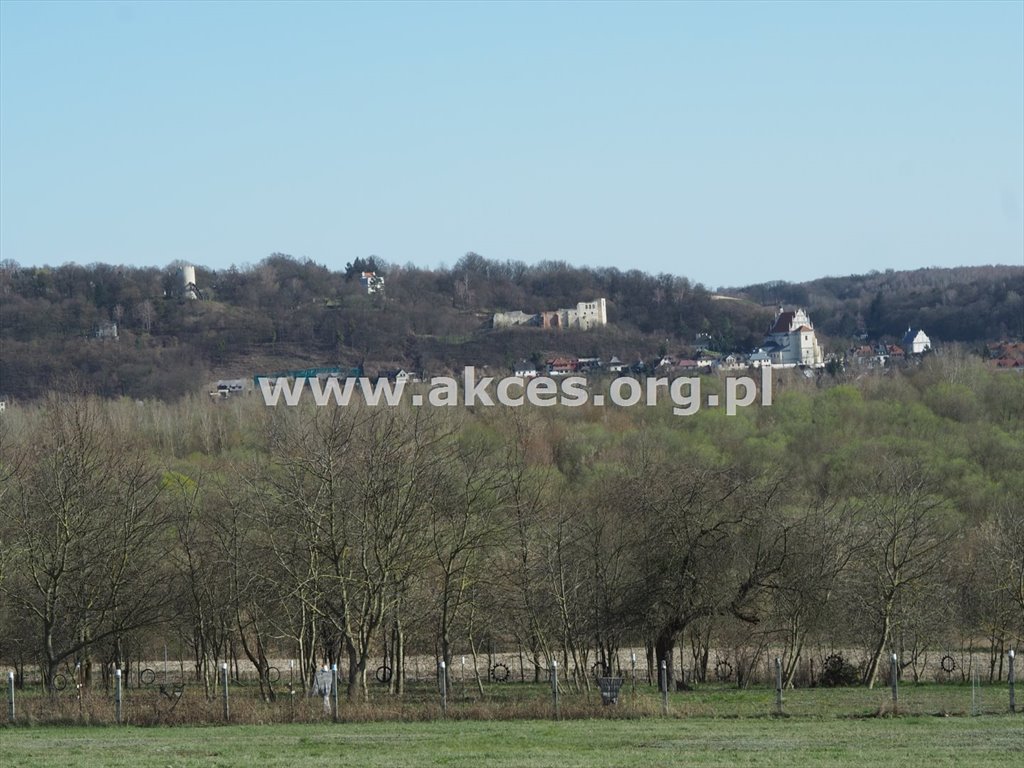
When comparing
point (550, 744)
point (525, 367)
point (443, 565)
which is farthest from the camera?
point (525, 367)

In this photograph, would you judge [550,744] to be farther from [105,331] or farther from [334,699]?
[105,331]

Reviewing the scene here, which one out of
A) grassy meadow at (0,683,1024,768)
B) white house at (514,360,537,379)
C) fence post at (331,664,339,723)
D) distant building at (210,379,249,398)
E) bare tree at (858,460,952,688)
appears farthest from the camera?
white house at (514,360,537,379)

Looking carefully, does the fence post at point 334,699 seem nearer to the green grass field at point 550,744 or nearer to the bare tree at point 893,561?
the green grass field at point 550,744

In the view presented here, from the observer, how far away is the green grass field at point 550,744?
64.3 ft

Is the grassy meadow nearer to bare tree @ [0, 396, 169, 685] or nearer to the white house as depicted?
bare tree @ [0, 396, 169, 685]

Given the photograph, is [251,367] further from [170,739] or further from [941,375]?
[170,739]

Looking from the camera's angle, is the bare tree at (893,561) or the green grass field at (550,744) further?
the bare tree at (893,561)

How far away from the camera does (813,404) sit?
350 ft

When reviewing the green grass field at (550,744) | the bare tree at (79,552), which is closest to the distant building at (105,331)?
the bare tree at (79,552)

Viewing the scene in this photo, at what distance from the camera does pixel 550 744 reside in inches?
858

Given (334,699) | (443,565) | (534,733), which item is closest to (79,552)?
(443,565)

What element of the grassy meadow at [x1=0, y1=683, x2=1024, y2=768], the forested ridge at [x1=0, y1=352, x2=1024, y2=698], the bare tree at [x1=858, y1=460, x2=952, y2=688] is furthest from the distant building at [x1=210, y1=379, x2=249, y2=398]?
the grassy meadow at [x1=0, y1=683, x2=1024, y2=768]

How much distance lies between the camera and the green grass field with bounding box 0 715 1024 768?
1961 cm

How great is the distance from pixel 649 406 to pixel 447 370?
64.2 metres
